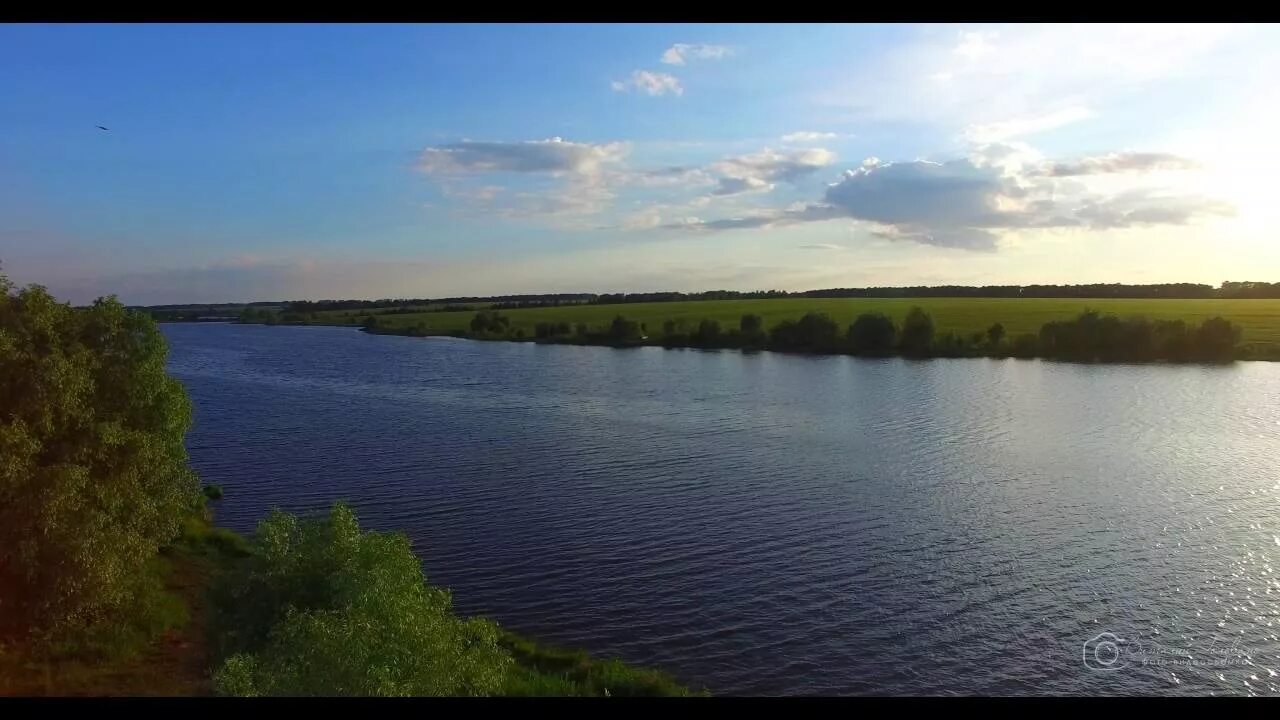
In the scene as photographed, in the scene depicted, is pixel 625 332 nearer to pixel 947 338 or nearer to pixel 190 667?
pixel 947 338

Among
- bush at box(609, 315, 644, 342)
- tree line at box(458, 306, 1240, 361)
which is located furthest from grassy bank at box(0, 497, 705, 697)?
bush at box(609, 315, 644, 342)

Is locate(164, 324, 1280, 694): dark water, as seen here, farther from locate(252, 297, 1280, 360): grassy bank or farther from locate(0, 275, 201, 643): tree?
locate(252, 297, 1280, 360): grassy bank

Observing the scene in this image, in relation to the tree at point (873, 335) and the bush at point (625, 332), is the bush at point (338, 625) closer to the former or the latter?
the tree at point (873, 335)

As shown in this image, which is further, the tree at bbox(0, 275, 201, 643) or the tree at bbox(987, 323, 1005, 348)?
the tree at bbox(987, 323, 1005, 348)

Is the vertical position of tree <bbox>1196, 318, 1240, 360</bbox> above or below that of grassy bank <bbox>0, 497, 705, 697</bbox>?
above

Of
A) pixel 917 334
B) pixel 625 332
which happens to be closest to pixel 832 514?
pixel 917 334

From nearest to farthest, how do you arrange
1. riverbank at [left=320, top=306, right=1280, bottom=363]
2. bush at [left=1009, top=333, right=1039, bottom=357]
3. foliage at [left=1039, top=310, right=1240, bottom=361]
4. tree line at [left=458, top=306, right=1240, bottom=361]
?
foliage at [left=1039, top=310, right=1240, bottom=361], riverbank at [left=320, top=306, right=1280, bottom=363], tree line at [left=458, top=306, right=1240, bottom=361], bush at [left=1009, top=333, right=1039, bottom=357]

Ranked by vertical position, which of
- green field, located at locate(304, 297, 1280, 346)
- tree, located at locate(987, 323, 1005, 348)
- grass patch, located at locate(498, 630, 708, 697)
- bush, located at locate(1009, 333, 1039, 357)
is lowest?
grass patch, located at locate(498, 630, 708, 697)
